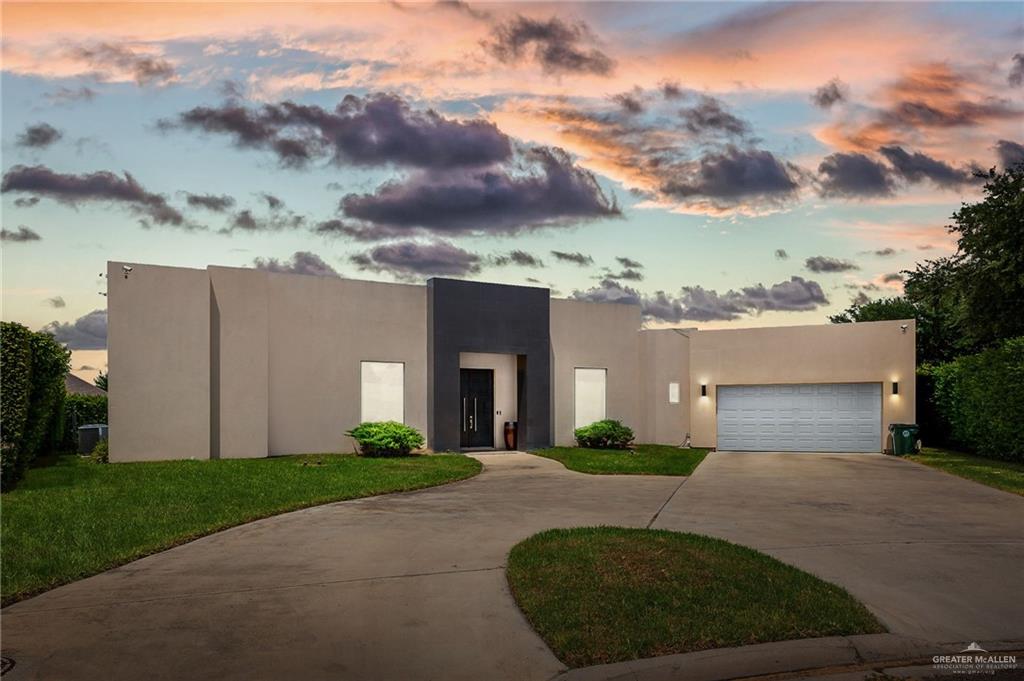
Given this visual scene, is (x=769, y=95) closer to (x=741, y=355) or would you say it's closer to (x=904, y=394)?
(x=741, y=355)

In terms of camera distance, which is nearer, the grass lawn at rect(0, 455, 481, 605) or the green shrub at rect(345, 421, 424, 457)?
the grass lawn at rect(0, 455, 481, 605)

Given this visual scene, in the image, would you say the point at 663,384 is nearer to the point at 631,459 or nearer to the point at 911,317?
the point at 631,459

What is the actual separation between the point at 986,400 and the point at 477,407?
15.0 meters

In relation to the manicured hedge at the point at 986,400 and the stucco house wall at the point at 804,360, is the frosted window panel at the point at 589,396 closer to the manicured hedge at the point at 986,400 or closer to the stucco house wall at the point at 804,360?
the stucco house wall at the point at 804,360

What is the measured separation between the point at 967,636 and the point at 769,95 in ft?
41.8

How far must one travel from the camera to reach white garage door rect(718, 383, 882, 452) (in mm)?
25688

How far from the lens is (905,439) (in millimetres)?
24438

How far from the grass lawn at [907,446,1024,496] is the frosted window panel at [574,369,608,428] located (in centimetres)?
975

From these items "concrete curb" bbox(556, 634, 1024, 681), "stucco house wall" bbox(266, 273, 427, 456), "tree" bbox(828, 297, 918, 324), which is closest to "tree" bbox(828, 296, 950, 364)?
"tree" bbox(828, 297, 918, 324)

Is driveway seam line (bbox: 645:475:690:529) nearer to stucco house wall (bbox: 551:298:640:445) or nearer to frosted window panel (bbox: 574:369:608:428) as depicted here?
stucco house wall (bbox: 551:298:640:445)

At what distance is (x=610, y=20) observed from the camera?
517 inches

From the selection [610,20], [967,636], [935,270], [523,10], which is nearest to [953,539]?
[967,636]

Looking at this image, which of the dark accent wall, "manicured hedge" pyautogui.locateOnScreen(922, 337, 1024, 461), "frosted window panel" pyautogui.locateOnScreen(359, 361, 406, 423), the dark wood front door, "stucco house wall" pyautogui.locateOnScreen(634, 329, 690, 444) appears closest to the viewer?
"manicured hedge" pyautogui.locateOnScreen(922, 337, 1024, 461)

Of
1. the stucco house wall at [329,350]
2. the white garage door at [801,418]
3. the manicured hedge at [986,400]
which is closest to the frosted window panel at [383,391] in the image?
the stucco house wall at [329,350]
